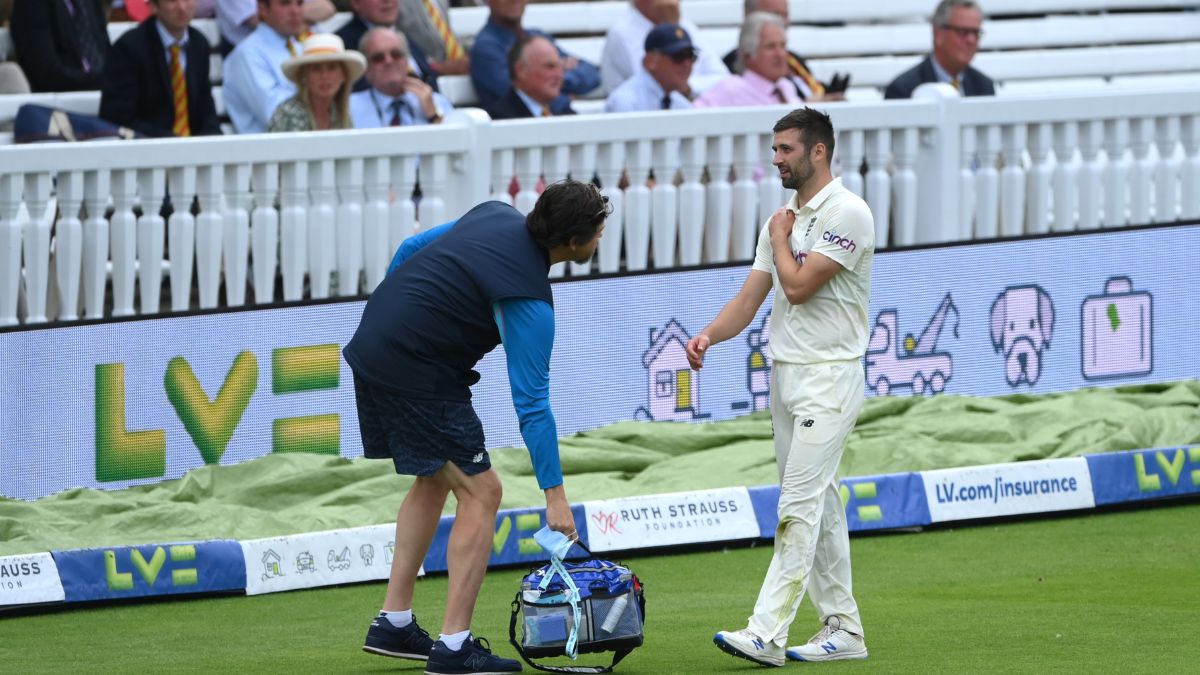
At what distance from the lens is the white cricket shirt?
7117 millimetres

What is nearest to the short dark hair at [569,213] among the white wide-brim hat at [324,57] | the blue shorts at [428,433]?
the blue shorts at [428,433]

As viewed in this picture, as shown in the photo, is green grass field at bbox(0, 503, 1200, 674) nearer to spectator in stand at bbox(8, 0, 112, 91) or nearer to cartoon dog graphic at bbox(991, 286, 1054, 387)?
cartoon dog graphic at bbox(991, 286, 1054, 387)

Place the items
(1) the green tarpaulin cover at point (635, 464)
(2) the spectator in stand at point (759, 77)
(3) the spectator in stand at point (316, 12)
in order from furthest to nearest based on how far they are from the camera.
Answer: (2) the spectator in stand at point (759, 77) → (3) the spectator in stand at point (316, 12) → (1) the green tarpaulin cover at point (635, 464)

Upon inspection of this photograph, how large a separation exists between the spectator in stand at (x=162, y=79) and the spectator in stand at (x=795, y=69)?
367 cm

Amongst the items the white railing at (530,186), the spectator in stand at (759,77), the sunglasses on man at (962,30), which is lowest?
the white railing at (530,186)

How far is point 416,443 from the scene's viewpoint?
6.93m

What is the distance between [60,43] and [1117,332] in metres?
6.54

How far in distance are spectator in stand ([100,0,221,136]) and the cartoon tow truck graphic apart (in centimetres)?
398

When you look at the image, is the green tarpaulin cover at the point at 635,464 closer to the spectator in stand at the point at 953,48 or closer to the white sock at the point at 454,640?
the white sock at the point at 454,640

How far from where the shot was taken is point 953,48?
13.8 meters

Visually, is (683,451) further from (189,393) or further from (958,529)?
(189,393)

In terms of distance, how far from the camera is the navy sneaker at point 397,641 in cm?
708

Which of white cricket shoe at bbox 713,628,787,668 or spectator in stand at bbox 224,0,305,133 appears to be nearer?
white cricket shoe at bbox 713,628,787,668

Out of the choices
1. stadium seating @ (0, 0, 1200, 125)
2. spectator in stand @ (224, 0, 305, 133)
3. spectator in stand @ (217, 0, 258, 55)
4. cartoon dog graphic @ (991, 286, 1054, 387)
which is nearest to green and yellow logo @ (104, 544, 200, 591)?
spectator in stand @ (224, 0, 305, 133)
